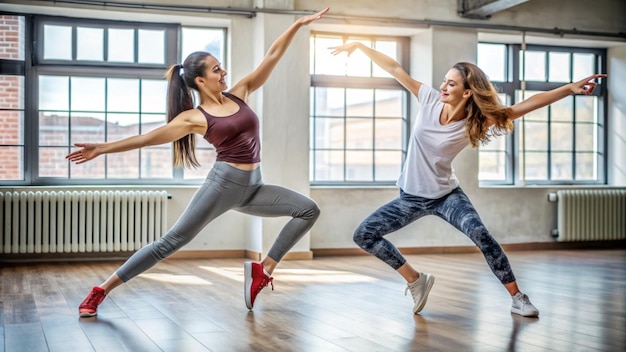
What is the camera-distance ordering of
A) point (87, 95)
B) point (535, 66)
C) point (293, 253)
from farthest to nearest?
1. point (535, 66)
2. point (87, 95)
3. point (293, 253)

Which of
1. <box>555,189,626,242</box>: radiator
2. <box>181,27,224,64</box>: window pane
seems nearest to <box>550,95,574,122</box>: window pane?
<box>555,189,626,242</box>: radiator

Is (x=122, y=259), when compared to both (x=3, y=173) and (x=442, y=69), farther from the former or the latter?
(x=442, y=69)

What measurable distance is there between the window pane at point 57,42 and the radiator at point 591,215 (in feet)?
17.4

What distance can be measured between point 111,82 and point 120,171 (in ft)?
2.80

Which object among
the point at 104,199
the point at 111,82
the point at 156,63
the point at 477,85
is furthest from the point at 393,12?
the point at 477,85

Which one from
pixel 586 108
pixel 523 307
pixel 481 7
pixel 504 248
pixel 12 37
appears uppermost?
pixel 481 7

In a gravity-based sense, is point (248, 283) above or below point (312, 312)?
above

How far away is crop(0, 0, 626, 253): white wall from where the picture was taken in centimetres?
698

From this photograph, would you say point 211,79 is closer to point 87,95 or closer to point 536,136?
point 87,95

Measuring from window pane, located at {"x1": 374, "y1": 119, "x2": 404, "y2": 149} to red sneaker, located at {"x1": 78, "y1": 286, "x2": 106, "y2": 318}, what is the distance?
4.55 metres

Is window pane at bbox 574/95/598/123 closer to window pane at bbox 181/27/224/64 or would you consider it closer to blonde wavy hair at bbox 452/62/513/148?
window pane at bbox 181/27/224/64

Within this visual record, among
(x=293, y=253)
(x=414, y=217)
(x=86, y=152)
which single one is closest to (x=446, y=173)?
(x=414, y=217)

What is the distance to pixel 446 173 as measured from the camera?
3918mm

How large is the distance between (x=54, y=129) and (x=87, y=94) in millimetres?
448
